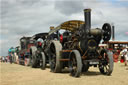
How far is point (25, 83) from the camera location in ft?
23.9

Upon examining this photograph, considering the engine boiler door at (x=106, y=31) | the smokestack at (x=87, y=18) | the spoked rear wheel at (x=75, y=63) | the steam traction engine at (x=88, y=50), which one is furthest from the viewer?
the engine boiler door at (x=106, y=31)

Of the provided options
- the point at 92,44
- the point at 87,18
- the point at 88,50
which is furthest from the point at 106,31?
the point at 88,50

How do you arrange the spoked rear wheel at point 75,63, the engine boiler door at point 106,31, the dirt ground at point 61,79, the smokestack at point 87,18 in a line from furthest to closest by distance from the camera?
the engine boiler door at point 106,31 → the smokestack at point 87,18 → the spoked rear wheel at point 75,63 → the dirt ground at point 61,79

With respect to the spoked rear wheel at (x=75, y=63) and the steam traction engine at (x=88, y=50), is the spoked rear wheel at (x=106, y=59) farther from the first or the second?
the spoked rear wheel at (x=75, y=63)

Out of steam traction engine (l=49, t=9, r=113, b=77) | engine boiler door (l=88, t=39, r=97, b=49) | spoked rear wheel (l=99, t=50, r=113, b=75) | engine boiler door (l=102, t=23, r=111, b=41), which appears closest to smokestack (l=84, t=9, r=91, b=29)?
steam traction engine (l=49, t=9, r=113, b=77)

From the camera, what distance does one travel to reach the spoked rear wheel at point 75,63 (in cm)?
850

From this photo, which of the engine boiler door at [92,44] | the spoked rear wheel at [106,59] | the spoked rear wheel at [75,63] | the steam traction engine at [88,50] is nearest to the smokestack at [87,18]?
the steam traction engine at [88,50]

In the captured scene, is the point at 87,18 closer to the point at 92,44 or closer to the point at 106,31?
the point at 106,31

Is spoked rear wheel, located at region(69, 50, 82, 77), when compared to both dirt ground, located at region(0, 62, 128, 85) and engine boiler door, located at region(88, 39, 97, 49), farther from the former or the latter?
engine boiler door, located at region(88, 39, 97, 49)

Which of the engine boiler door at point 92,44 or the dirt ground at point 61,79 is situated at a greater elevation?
the engine boiler door at point 92,44

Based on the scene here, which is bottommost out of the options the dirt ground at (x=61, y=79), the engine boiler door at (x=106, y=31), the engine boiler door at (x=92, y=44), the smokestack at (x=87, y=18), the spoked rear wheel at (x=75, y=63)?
the dirt ground at (x=61, y=79)

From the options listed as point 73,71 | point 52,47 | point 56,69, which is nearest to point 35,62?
point 52,47

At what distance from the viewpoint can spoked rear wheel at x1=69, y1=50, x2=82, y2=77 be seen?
8.50 metres

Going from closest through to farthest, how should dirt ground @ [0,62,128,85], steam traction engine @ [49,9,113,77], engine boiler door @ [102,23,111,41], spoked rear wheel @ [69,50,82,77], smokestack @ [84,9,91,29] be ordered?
dirt ground @ [0,62,128,85] < spoked rear wheel @ [69,50,82,77] < steam traction engine @ [49,9,113,77] < smokestack @ [84,9,91,29] < engine boiler door @ [102,23,111,41]
